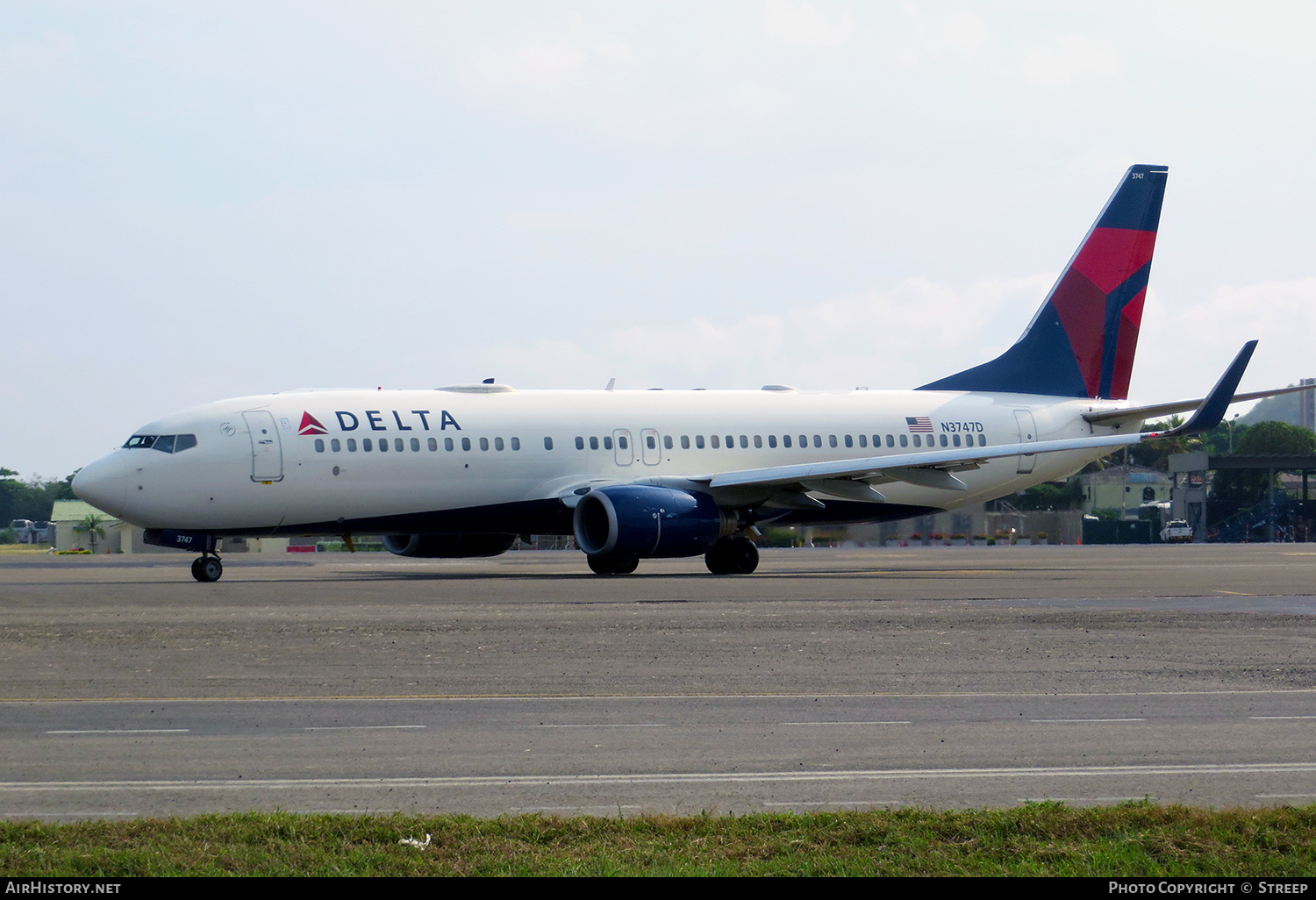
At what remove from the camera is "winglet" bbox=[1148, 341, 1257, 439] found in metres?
33.3

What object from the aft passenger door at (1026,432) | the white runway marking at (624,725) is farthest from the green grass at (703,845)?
the aft passenger door at (1026,432)

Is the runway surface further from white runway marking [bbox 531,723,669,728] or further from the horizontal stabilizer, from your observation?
the horizontal stabilizer

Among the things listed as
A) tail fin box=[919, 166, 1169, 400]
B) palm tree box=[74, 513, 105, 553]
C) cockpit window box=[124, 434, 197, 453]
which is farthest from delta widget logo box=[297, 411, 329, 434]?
palm tree box=[74, 513, 105, 553]

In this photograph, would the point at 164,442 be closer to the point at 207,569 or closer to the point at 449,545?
the point at 207,569

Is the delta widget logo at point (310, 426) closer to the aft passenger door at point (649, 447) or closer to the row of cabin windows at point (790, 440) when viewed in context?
the row of cabin windows at point (790, 440)

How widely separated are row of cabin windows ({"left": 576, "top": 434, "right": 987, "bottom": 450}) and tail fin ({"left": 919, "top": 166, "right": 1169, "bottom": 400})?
3.08 metres

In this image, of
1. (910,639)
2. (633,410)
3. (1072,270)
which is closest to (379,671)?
(910,639)

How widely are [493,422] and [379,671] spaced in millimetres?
20047

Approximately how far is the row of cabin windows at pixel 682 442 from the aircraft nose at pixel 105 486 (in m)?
0.94

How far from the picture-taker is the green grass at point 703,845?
6.62 meters

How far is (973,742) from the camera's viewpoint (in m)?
10.2

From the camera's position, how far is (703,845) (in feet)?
23.0

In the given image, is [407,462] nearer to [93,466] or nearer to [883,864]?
[93,466]

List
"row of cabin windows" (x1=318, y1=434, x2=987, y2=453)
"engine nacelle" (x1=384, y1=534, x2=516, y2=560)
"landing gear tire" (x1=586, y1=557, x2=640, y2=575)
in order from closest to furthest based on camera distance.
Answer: "row of cabin windows" (x1=318, y1=434, x2=987, y2=453), "landing gear tire" (x1=586, y1=557, x2=640, y2=575), "engine nacelle" (x1=384, y1=534, x2=516, y2=560)
